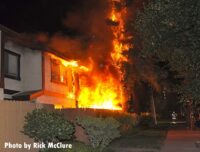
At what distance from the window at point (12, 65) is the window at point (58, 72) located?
10.9 ft

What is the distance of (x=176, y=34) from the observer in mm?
12391

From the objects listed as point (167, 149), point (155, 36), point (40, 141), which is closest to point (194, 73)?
point (155, 36)

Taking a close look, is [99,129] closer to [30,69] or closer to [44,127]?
[44,127]

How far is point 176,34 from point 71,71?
74.6 ft

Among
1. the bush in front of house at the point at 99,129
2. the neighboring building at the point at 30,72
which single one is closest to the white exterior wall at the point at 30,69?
the neighboring building at the point at 30,72

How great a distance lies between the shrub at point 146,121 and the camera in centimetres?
4196

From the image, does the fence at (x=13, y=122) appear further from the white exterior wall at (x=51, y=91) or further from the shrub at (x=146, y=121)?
the shrub at (x=146, y=121)

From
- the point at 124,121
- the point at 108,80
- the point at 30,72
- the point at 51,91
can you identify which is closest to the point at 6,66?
the point at 30,72

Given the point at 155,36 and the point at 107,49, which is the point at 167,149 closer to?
the point at 155,36

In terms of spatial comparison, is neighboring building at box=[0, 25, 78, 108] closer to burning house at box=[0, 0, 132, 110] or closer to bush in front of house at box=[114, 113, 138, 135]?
burning house at box=[0, 0, 132, 110]

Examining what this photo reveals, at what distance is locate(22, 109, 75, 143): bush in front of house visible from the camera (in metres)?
14.3

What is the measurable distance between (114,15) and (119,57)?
329cm

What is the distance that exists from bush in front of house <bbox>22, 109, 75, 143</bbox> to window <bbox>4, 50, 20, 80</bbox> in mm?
11379

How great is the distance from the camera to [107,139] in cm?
1725
